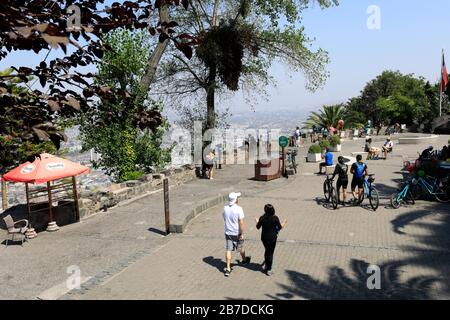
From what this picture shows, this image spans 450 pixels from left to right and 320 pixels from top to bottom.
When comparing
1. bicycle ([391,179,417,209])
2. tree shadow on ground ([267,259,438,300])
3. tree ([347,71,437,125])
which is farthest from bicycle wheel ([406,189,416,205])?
tree ([347,71,437,125])

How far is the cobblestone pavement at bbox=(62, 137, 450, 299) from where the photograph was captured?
776cm

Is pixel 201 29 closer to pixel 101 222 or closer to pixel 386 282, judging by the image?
pixel 101 222

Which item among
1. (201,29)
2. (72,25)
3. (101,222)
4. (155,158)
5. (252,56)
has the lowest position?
(101,222)

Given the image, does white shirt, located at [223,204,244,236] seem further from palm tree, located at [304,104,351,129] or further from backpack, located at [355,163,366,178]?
palm tree, located at [304,104,351,129]

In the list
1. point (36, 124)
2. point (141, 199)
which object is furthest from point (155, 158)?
point (36, 124)

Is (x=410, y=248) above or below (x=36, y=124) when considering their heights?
below

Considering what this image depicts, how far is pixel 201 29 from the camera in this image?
26.3m

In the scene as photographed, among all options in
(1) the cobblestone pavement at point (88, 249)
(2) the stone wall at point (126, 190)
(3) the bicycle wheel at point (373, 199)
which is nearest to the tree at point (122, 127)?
(2) the stone wall at point (126, 190)

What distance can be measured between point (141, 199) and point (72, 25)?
13.9 meters

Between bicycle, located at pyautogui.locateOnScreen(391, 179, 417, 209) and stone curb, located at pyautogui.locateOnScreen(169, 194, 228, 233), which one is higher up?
bicycle, located at pyautogui.locateOnScreen(391, 179, 417, 209)

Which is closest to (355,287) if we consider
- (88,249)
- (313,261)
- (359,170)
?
(313,261)

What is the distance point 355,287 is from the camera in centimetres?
778

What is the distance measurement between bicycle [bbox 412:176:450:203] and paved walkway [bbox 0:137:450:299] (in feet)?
1.57

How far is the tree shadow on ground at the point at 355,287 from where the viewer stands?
7.43 m
